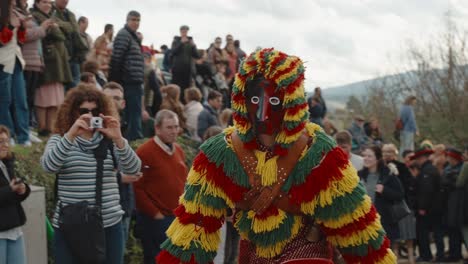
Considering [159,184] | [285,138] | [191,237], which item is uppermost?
[285,138]

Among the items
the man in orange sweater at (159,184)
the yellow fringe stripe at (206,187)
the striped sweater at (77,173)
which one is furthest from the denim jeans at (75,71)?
the yellow fringe stripe at (206,187)

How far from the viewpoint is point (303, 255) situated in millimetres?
5520

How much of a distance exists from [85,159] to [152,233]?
71.8 inches

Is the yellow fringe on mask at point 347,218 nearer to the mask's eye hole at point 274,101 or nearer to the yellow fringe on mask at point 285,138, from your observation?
the yellow fringe on mask at point 285,138

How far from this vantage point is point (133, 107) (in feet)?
42.6

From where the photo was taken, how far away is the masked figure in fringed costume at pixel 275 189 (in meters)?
5.54

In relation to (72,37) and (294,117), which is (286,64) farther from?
(72,37)

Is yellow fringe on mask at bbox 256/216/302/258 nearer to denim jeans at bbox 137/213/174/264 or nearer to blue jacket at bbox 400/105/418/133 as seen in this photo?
denim jeans at bbox 137/213/174/264

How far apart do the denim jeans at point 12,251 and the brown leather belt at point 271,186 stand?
2.67 meters

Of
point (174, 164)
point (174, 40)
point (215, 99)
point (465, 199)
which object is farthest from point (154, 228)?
point (174, 40)

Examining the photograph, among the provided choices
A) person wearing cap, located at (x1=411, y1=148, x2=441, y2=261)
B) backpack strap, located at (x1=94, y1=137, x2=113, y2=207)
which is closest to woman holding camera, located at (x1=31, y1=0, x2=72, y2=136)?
backpack strap, located at (x1=94, y1=137, x2=113, y2=207)

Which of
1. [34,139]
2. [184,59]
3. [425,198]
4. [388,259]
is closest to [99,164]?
[388,259]

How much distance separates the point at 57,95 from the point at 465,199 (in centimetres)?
599

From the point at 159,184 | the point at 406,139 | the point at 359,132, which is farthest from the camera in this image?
the point at 406,139
